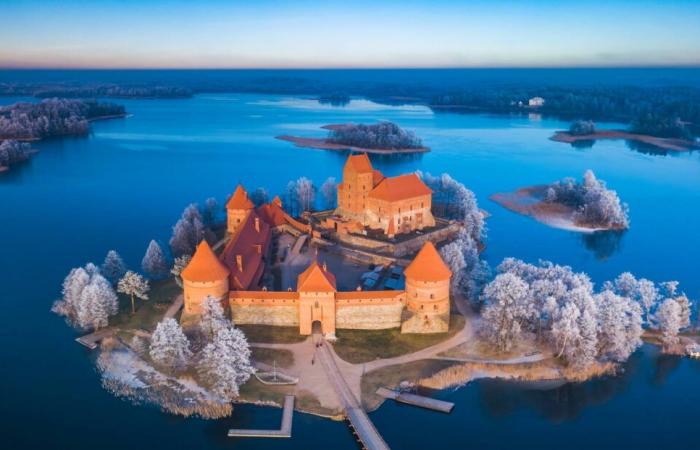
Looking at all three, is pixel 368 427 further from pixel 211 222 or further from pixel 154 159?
pixel 154 159

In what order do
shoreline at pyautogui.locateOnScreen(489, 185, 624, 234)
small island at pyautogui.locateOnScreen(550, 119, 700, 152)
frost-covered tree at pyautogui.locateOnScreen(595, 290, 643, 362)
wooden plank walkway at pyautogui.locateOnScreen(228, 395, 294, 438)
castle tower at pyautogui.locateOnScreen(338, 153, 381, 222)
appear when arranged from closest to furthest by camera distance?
wooden plank walkway at pyautogui.locateOnScreen(228, 395, 294, 438)
frost-covered tree at pyautogui.locateOnScreen(595, 290, 643, 362)
castle tower at pyautogui.locateOnScreen(338, 153, 381, 222)
shoreline at pyautogui.locateOnScreen(489, 185, 624, 234)
small island at pyautogui.locateOnScreen(550, 119, 700, 152)

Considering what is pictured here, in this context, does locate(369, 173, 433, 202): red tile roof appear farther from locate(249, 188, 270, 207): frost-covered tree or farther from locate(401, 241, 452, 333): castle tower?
locate(249, 188, 270, 207): frost-covered tree

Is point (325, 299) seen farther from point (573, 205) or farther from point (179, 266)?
Result: point (573, 205)

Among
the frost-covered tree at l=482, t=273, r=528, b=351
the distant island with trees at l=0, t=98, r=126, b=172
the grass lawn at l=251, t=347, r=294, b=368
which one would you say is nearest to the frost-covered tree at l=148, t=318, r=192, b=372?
the grass lawn at l=251, t=347, r=294, b=368

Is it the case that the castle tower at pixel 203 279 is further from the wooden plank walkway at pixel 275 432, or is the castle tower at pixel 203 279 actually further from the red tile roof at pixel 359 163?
the red tile roof at pixel 359 163

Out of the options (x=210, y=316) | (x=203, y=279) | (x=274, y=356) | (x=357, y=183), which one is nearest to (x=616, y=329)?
(x=274, y=356)

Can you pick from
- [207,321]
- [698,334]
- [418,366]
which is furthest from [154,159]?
[698,334]

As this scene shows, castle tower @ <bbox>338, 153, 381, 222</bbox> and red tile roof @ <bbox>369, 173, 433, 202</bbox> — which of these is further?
castle tower @ <bbox>338, 153, 381, 222</bbox>
